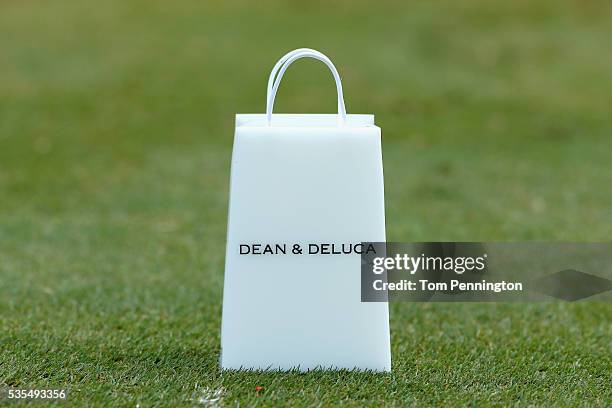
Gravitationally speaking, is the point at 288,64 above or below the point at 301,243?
above

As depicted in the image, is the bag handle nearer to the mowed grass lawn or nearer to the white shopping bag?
the white shopping bag

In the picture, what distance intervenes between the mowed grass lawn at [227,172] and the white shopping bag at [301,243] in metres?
0.11

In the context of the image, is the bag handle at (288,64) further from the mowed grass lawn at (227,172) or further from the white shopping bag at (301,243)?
the mowed grass lawn at (227,172)

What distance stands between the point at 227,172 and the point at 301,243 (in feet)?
16.1

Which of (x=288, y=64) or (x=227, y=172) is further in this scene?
(x=227, y=172)

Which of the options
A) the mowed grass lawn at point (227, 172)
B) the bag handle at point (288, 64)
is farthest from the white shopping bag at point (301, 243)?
the mowed grass lawn at point (227, 172)

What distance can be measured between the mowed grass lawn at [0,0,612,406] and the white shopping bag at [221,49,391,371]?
0.11m

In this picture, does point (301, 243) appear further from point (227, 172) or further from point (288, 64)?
point (227, 172)

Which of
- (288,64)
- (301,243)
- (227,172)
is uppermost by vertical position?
(227,172)

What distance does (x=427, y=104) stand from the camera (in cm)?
1009

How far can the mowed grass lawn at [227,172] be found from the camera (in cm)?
324

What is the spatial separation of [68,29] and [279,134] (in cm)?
990

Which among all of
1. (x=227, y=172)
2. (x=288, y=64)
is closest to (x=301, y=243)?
(x=288, y=64)

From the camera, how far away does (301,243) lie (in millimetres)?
2971
